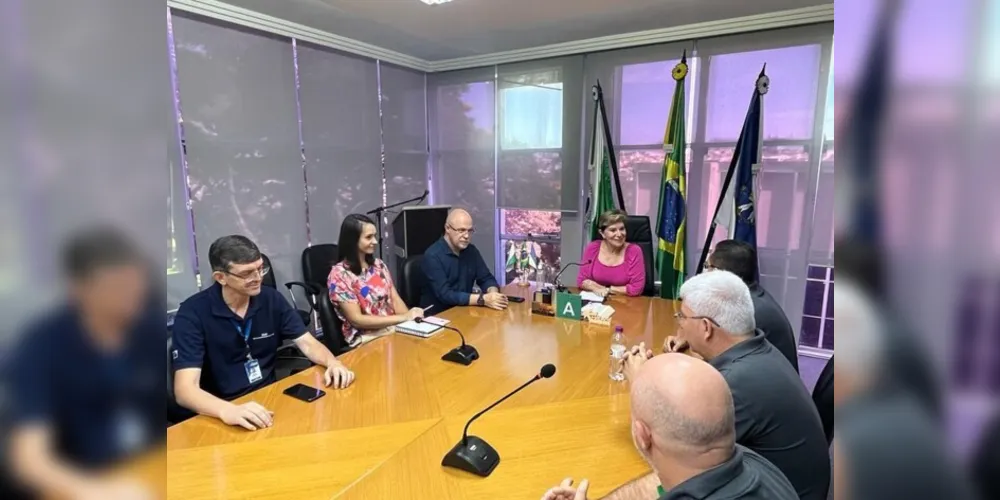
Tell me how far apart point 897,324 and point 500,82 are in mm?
4869

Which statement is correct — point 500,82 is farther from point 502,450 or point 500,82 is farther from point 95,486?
point 95,486

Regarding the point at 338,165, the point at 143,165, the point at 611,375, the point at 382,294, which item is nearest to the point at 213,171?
the point at 338,165

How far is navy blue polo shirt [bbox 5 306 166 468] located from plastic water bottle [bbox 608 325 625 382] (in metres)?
1.76

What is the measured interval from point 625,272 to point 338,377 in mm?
2038

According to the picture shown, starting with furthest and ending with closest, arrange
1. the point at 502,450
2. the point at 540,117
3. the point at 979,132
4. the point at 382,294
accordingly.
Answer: the point at 540,117 → the point at 382,294 → the point at 502,450 → the point at 979,132

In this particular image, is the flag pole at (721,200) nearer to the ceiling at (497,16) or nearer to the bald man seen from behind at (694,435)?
the ceiling at (497,16)

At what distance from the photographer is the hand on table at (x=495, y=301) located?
2.81 metres

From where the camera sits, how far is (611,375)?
1891 mm

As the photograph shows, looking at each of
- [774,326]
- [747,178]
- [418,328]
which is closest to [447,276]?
[418,328]

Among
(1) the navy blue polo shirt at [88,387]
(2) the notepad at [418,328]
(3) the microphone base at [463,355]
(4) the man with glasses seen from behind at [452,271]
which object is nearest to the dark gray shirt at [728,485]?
(1) the navy blue polo shirt at [88,387]

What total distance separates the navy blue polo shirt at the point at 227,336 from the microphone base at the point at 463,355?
65 centimetres

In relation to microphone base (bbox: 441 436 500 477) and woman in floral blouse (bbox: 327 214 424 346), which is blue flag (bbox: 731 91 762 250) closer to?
woman in floral blouse (bbox: 327 214 424 346)

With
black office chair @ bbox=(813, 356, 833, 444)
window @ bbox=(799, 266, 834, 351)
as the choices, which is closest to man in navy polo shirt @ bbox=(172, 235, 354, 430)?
black office chair @ bbox=(813, 356, 833, 444)

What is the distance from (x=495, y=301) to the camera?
111 inches
